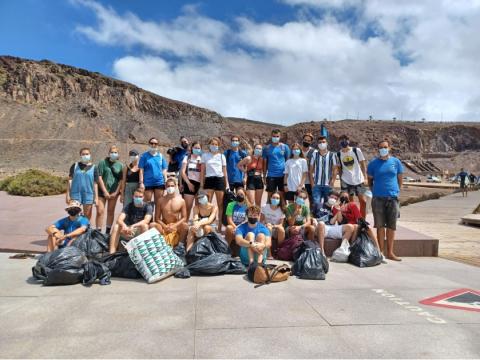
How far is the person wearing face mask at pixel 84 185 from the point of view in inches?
283

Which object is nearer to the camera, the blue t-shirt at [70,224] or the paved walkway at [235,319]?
the paved walkway at [235,319]

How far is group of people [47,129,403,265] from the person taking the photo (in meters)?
6.38

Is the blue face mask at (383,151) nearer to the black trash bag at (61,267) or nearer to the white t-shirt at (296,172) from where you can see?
the white t-shirt at (296,172)

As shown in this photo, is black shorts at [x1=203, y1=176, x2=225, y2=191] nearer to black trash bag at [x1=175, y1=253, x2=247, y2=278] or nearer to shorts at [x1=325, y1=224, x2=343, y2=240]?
black trash bag at [x1=175, y1=253, x2=247, y2=278]

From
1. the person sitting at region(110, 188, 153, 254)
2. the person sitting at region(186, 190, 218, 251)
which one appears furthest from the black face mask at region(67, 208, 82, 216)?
the person sitting at region(186, 190, 218, 251)

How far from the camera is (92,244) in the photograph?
20.5 ft

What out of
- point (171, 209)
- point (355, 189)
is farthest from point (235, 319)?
point (355, 189)

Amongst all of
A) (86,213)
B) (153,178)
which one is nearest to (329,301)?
(153,178)

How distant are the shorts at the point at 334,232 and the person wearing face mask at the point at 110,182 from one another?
3956mm

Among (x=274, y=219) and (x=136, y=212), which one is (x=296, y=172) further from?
(x=136, y=212)

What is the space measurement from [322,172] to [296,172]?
49 cm

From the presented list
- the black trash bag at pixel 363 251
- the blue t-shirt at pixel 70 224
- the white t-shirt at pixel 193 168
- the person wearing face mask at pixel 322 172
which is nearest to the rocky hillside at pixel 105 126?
the white t-shirt at pixel 193 168

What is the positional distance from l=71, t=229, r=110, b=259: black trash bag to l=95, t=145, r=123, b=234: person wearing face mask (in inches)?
43.8

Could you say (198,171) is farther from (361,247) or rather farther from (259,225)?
(361,247)
